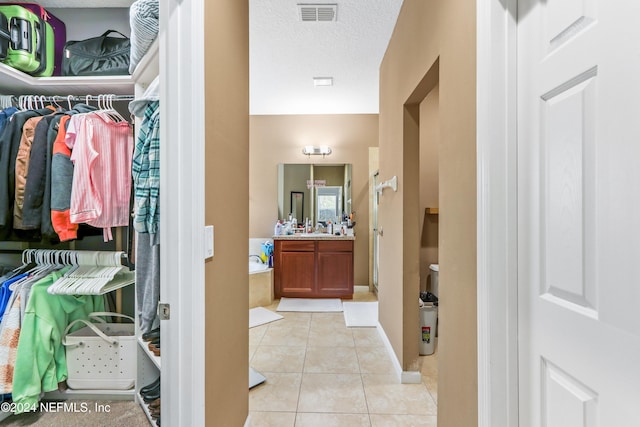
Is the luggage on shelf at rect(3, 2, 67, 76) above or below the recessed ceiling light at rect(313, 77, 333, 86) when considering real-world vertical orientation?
below

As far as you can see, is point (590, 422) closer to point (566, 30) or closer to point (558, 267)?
point (558, 267)

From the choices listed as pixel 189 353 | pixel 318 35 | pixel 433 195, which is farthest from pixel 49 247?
pixel 433 195

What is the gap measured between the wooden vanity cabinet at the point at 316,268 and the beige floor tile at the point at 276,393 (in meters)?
1.81

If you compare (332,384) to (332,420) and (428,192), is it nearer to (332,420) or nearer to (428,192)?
(332,420)

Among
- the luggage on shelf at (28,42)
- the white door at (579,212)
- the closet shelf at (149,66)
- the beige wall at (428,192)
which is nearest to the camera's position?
the white door at (579,212)

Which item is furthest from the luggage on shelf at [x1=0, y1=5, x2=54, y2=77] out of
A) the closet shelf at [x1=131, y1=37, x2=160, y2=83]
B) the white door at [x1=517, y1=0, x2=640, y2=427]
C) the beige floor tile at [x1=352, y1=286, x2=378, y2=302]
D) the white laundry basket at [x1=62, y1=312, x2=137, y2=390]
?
the beige floor tile at [x1=352, y1=286, x2=378, y2=302]

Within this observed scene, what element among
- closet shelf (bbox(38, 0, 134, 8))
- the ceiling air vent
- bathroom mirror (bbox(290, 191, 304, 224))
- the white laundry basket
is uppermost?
the ceiling air vent

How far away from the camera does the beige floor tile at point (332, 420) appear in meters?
1.65

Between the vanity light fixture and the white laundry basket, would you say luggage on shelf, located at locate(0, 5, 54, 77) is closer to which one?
the white laundry basket

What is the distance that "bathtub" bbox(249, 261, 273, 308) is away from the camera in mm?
3666

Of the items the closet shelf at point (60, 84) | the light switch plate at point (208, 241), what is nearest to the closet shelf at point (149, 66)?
the closet shelf at point (60, 84)

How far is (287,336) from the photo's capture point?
2.82 metres

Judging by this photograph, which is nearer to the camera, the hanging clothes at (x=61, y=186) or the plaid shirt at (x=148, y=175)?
the plaid shirt at (x=148, y=175)

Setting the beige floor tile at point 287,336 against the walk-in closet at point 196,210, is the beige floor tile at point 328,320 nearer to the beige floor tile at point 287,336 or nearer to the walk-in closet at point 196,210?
the beige floor tile at point 287,336
